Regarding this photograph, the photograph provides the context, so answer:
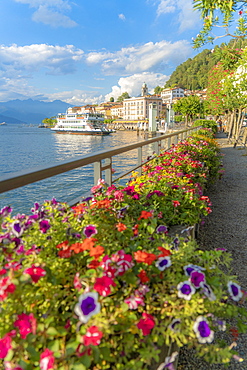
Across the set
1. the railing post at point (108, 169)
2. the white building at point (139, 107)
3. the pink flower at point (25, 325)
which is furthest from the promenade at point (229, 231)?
the white building at point (139, 107)

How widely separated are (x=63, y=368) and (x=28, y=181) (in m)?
1.03

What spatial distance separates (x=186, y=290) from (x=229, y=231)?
11.4 ft

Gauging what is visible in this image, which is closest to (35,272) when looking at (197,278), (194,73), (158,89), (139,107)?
(197,278)

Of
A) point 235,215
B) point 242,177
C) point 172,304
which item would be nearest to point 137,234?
point 172,304

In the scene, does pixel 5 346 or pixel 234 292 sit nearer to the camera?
pixel 5 346

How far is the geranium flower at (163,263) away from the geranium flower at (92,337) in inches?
15.9

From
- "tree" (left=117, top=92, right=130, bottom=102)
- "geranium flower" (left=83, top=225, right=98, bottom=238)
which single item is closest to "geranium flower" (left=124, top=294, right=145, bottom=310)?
"geranium flower" (left=83, top=225, right=98, bottom=238)

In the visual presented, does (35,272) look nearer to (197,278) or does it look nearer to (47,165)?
(197,278)

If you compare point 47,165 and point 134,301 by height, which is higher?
point 47,165

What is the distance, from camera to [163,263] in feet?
4.16

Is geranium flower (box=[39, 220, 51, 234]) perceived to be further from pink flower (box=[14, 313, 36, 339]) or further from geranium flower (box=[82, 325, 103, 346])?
geranium flower (box=[82, 325, 103, 346])

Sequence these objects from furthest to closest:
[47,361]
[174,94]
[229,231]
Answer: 1. [174,94]
2. [229,231]
3. [47,361]

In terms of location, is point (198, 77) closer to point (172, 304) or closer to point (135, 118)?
point (135, 118)

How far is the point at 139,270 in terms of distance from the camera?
1.26 meters
